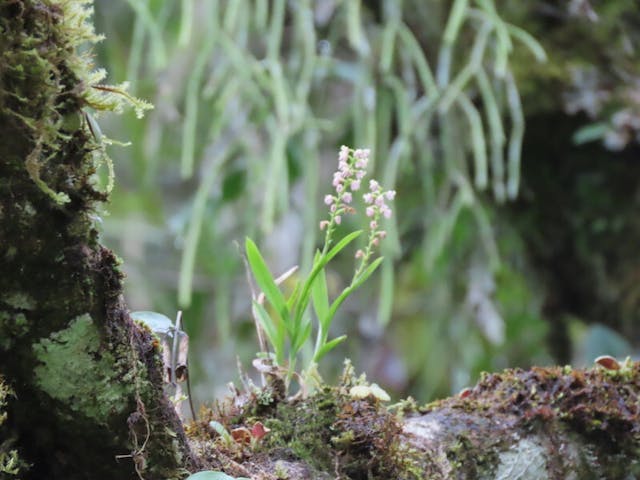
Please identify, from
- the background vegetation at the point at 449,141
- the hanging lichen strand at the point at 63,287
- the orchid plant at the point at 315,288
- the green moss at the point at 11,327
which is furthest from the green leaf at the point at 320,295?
the background vegetation at the point at 449,141

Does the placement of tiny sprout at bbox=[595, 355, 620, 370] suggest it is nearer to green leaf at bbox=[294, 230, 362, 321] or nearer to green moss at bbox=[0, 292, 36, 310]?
green leaf at bbox=[294, 230, 362, 321]

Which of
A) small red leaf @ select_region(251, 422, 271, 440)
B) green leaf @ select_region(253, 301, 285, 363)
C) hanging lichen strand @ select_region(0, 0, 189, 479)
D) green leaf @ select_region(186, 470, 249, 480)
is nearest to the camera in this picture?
hanging lichen strand @ select_region(0, 0, 189, 479)

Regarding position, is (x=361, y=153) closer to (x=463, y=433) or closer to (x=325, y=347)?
(x=325, y=347)

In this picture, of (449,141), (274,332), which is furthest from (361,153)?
(449,141)

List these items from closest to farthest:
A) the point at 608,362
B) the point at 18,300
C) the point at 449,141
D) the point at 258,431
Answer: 1. the point at 18,300
2. the point at 258,431
3. the point at 608,362
4. the point at 449,141

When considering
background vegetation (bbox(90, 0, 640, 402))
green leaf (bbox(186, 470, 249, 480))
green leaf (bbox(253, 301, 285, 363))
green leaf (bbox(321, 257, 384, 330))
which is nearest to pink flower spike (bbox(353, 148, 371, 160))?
green leaf (bbox(321, 257, 384, 330))

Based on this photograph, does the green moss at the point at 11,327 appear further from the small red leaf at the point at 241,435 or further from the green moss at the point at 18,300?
the small red leaf at the point at 241,435
